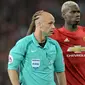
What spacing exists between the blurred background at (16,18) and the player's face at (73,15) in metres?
2.78

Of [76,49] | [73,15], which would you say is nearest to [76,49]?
[76,49]

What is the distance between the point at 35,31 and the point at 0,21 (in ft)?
12.7

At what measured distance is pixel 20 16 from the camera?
7.91m

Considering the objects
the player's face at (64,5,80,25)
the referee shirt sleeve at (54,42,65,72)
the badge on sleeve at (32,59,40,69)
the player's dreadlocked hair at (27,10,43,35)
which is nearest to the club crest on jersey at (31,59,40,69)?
the badge on sleeve at (32,59,40,69)

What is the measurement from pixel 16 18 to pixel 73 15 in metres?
3.38

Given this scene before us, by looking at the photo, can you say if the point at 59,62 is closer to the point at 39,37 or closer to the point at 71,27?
the point at 39,37

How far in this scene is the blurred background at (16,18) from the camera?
7.45 metres

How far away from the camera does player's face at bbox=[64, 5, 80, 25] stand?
4582 millimetres

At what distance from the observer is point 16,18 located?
7898 millimetres

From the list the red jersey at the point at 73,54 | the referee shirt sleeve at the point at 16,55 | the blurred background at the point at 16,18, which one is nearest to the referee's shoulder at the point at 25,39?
the referee shirt sleeve at the point at 16,55

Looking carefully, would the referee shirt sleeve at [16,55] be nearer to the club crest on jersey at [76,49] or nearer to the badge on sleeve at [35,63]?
the badge on sleeve at [35,63]

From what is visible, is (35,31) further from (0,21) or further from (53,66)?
(0,21)

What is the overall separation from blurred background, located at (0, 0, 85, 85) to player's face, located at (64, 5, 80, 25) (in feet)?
9.13

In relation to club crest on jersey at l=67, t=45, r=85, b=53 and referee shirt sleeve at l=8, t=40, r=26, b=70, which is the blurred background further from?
referee shirt sleeve at l=8, t=40, r=26, b=70
